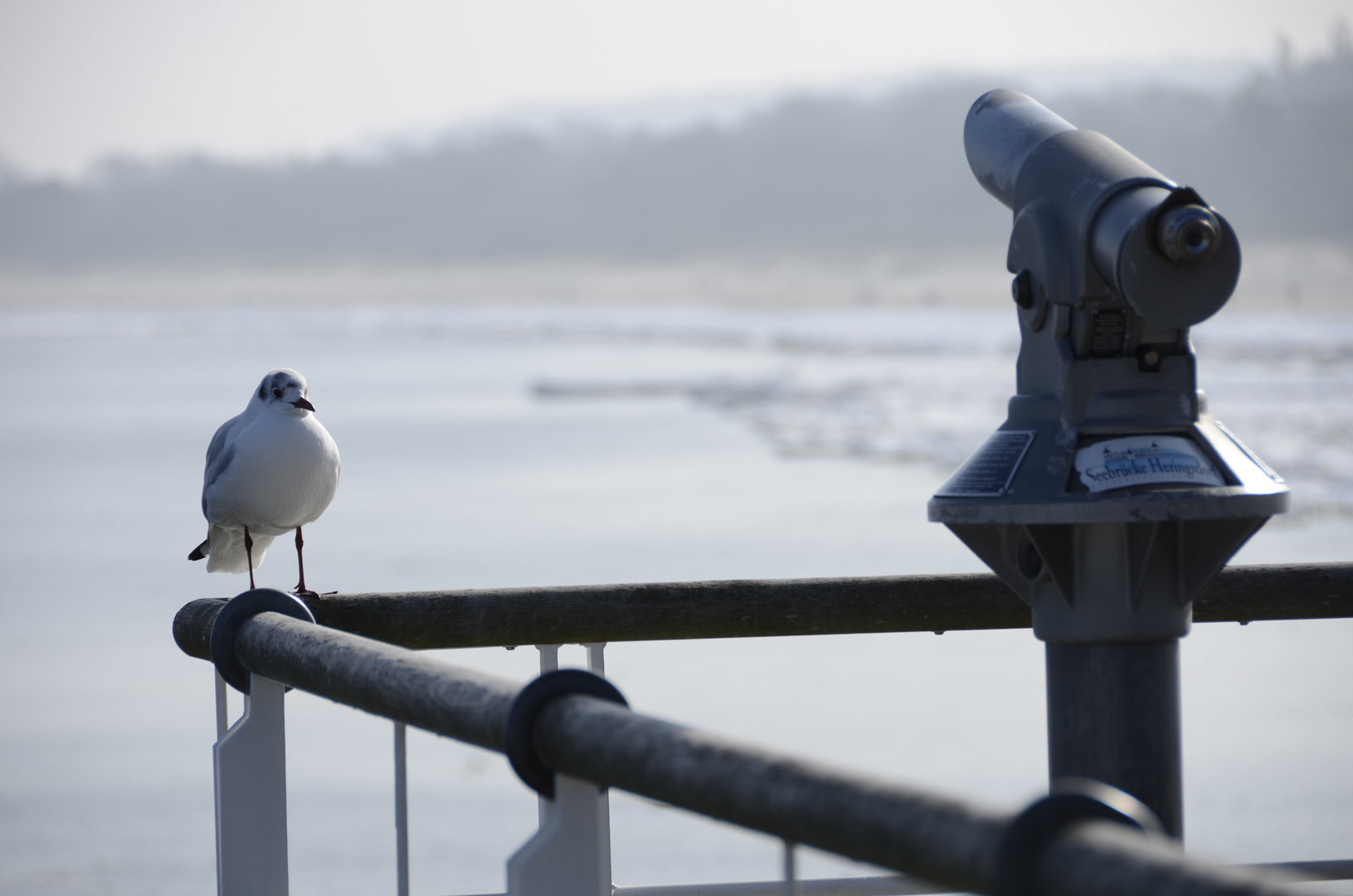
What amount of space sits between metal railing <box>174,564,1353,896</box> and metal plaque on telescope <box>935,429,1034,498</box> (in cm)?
50

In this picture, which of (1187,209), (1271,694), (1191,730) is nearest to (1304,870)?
(1187,209)

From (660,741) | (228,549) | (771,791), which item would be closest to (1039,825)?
(771,791)

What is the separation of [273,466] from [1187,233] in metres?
1.55

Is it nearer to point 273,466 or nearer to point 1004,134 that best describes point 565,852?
point 1004,134

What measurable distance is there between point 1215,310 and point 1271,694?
5.38m

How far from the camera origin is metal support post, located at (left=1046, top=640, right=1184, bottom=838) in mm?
1676

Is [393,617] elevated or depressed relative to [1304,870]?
elevated

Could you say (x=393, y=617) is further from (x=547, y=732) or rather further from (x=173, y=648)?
(x=173, y=648)

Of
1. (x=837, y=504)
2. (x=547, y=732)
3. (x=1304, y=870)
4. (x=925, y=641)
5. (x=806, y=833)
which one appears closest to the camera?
(x=806, y=833)

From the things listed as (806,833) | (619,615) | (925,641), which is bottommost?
(806,833)

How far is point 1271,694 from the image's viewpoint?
6.39 metres

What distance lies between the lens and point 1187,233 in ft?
4.97

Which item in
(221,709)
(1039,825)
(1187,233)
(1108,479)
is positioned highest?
(1187,233)

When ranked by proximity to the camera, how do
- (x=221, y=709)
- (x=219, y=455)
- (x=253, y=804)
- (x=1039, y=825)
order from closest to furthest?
(x=1039, y=825) → (x=253, y=804) → (x=221, y=709) → (x=219, y=455)
